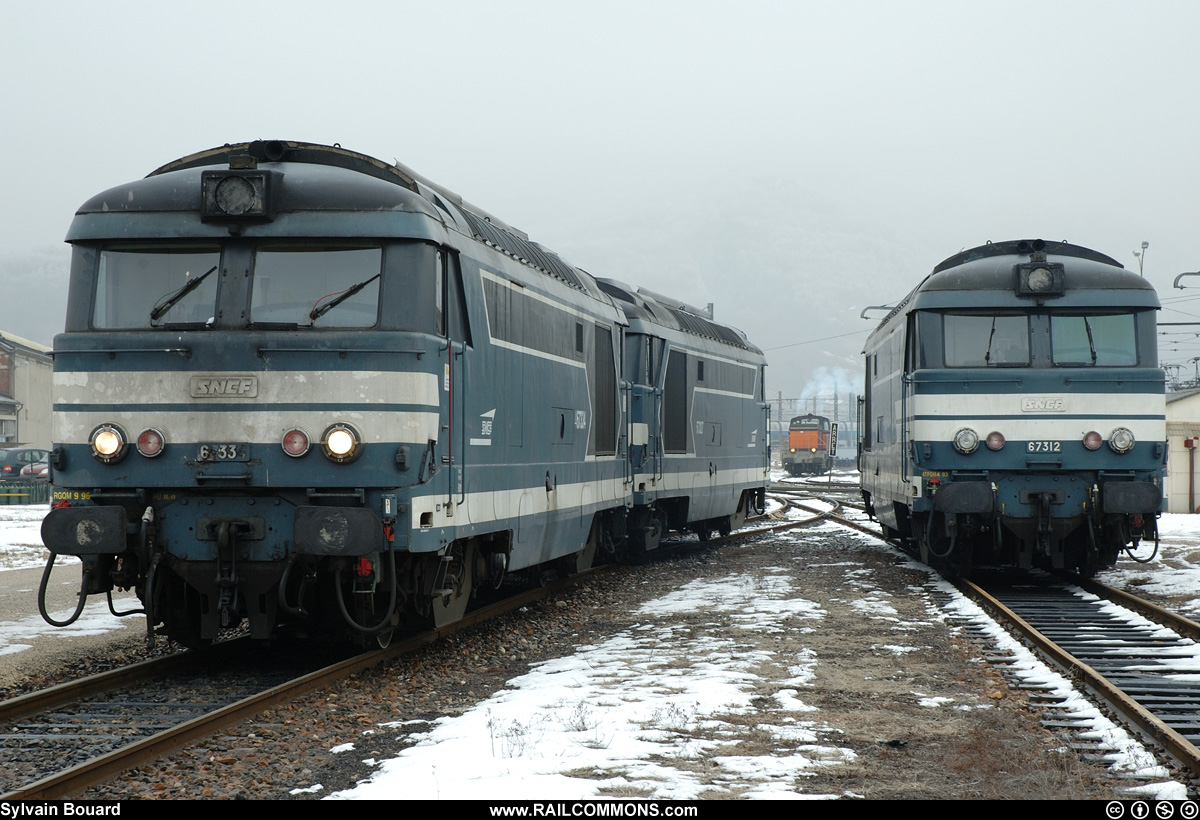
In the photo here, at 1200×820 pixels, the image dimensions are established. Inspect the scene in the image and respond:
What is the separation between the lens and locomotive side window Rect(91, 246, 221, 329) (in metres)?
8.58

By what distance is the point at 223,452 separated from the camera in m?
8.33

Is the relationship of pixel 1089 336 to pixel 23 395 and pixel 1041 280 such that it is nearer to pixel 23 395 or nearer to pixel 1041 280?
pixel 1041 280

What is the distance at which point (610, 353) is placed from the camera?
596 inches

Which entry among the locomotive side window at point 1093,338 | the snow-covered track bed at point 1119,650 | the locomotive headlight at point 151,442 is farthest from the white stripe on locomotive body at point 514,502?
the locomotive side window at point 1093,338

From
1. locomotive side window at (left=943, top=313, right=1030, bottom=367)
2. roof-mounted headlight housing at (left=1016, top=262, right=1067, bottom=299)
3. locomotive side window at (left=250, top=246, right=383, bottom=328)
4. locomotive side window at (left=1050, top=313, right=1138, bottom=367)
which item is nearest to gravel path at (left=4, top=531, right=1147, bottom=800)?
locomotive side window at (left=250, top=246, right=383, bottom=328)

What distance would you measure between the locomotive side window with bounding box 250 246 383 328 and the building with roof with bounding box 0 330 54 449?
55.3 meters

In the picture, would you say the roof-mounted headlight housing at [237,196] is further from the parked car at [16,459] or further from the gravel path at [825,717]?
the parked car at [16,459]

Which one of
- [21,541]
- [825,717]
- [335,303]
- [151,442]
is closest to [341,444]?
[335,303]

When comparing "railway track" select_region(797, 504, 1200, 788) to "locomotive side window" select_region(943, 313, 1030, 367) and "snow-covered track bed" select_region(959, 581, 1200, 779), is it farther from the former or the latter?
"locomotive side window" select_region(943, 313, 1030, 367)

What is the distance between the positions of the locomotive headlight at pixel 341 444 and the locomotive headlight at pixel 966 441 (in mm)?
7993

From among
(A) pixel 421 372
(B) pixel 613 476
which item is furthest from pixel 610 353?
(A) pixel 421 372

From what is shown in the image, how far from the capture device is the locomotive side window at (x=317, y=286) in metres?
8.53

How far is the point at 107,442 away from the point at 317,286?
1.81 metres

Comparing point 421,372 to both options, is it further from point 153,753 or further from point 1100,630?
point 1100,630
